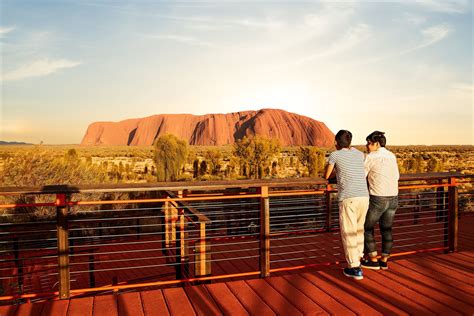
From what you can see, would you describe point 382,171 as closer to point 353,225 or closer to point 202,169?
point 353,225

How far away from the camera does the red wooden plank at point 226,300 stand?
3.09 meters

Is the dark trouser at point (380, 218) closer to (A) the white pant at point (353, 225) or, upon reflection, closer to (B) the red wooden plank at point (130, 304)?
(A) the white pant at point (353, 225)

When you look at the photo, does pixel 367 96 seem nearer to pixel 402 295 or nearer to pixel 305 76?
pixel 305 76

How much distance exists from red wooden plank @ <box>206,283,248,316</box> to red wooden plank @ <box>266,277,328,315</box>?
478 millimetres

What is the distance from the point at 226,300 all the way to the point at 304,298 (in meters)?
0.72

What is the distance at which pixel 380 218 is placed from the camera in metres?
4.09

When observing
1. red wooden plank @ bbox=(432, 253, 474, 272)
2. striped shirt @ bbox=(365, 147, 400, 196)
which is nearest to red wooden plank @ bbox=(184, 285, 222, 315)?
striped shirt @ bbox=(365, 147, 400, 196)

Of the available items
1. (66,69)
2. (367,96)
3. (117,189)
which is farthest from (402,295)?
(66,69)

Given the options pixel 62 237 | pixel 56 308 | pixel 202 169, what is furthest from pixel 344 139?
pixel 202 169

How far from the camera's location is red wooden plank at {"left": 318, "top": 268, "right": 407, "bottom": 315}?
123 inches

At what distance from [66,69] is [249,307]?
40235 mm

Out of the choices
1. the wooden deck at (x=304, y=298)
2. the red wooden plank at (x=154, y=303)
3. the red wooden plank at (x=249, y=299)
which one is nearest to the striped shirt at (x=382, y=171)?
the wooden deck at (x=304, y=298)

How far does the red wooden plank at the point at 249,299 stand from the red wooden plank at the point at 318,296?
1.57 feet

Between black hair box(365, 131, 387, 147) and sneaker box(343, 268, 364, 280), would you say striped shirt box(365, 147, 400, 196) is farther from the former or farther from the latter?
sneaker box(343, 268, 364, 280)
